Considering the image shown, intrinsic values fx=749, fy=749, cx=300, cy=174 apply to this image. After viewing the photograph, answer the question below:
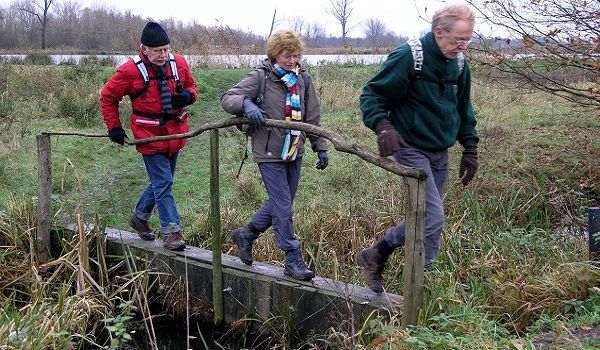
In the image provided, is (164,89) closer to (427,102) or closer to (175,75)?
(175,75)

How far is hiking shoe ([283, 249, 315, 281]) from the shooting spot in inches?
199

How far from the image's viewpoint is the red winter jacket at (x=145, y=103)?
5539mm

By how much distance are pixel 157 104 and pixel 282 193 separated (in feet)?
4.49

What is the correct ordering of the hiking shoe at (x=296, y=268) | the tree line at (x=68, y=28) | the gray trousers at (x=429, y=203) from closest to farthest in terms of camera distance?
the gray trousers at (x=429, y=203), the hiking shoe at (x=296, y=268), the tree line at (x=68, y=28)

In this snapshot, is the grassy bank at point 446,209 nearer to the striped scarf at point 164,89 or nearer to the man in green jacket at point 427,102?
the man in green jacket at point 427,102

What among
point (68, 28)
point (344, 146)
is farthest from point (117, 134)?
point (68, 28)

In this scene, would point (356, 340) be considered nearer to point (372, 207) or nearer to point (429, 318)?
point (429, 318)

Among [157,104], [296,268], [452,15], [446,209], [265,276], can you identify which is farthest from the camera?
[446,209]

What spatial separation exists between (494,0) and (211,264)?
4.49m

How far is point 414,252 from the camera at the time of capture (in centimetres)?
389

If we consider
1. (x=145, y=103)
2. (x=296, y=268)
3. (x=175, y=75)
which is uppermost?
(x=175, y=75)

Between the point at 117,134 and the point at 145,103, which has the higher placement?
the point at 145,103

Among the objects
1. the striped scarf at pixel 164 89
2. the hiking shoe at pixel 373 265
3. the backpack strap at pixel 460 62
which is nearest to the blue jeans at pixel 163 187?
the striped scarf at pixel 164 89

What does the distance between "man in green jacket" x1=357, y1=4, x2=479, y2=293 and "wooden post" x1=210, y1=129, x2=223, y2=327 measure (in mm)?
1379
